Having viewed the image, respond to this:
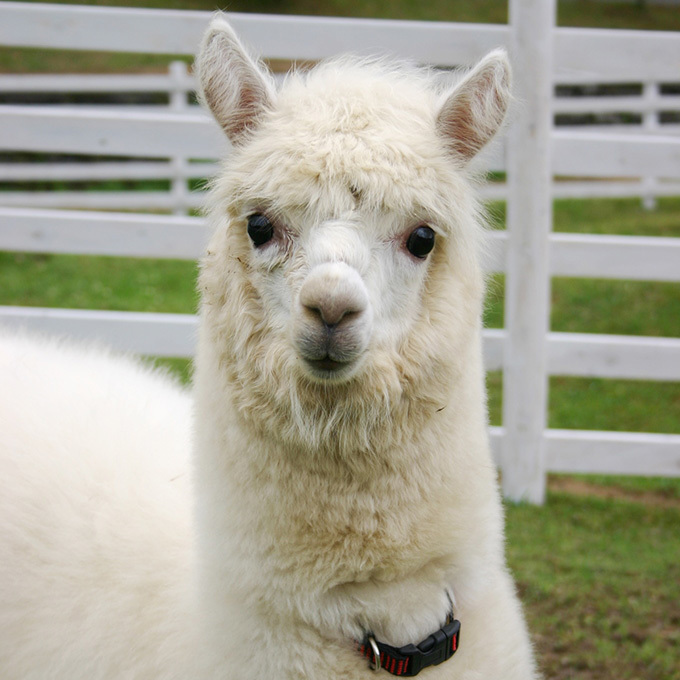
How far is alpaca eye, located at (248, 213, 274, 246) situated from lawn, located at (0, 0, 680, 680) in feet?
2.44

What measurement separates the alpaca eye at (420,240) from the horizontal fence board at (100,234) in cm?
275

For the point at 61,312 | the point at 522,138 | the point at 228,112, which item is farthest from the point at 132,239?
the point at 228,112

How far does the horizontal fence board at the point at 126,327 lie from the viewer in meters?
4.57

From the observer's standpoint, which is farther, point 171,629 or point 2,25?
point 2,25

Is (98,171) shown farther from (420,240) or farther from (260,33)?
(420,240)

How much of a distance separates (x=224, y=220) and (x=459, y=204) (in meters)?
0.58

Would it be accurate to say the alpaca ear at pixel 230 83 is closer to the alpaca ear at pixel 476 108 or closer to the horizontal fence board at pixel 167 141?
the alpaca ear at pixel 476 108

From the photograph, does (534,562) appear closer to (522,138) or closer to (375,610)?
(522,138)

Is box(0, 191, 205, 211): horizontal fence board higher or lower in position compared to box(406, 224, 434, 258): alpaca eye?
higher

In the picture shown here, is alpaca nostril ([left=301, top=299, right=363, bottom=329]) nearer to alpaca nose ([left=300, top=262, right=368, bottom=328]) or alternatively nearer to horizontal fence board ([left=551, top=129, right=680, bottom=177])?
alpaca nose ([left=300, top=262, right=368, bottom=328])

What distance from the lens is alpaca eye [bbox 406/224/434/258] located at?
6.22 feet

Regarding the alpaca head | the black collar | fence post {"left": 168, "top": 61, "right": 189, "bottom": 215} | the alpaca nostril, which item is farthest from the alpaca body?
fence post {"left": 168, "top": 61, "right": 189, "bottom": 215}

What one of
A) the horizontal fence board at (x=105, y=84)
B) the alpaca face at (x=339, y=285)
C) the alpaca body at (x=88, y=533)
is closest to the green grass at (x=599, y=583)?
the alpaca body at (x=88, y=533)

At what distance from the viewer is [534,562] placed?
401 centimetres
